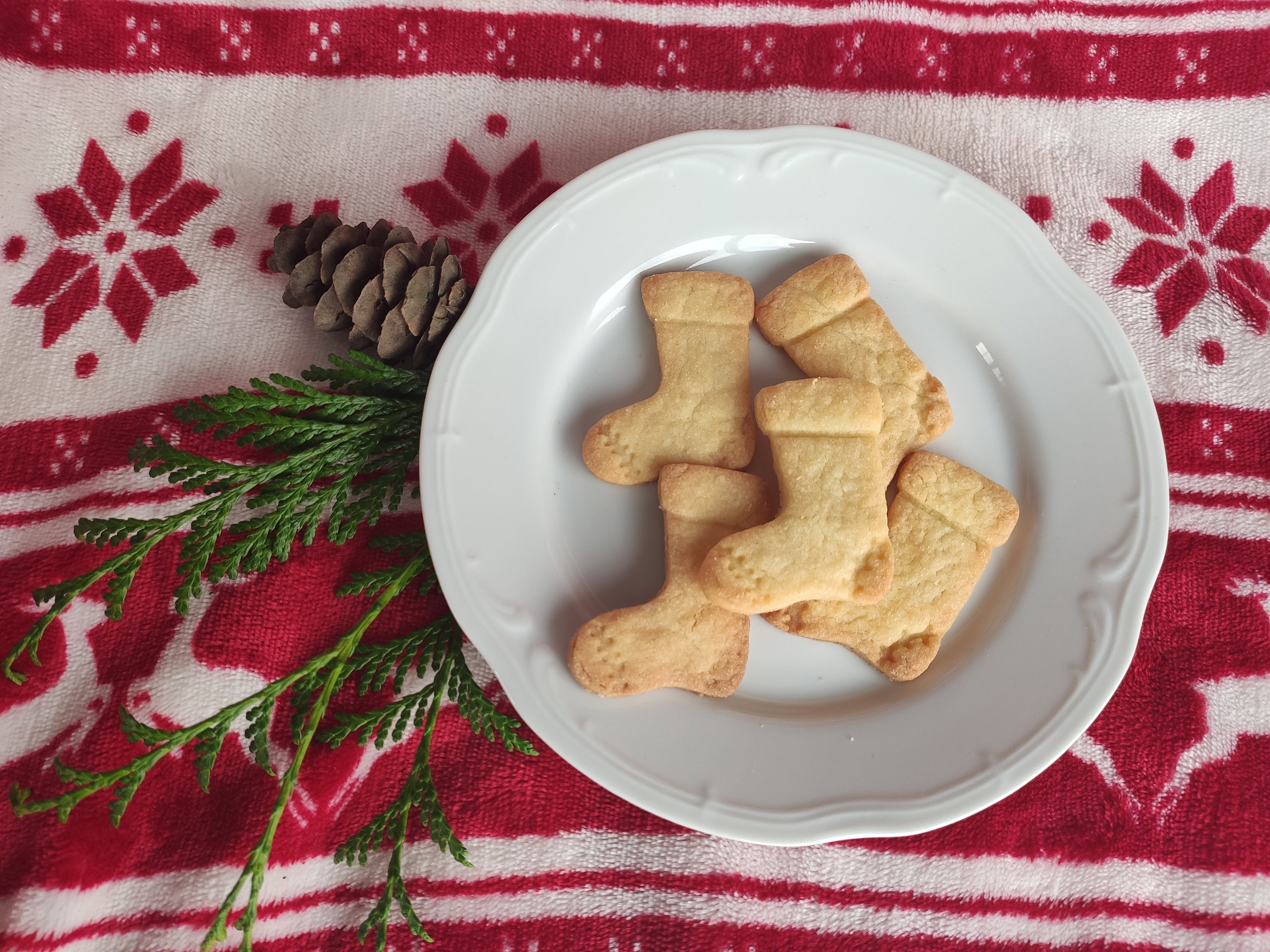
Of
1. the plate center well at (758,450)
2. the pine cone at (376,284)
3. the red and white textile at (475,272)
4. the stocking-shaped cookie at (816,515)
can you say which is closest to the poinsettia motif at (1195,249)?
the red and white textile at (475,272)

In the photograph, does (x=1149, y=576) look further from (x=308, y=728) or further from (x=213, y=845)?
(x=213, y=845)

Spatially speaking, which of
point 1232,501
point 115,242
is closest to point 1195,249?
point 1232,501

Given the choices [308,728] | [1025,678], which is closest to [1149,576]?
[1025,678]

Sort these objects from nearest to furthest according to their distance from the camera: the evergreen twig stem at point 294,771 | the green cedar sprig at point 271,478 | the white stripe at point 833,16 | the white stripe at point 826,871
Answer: the evergreen twig stem at point 294,771 → the green cedar sprig at point 271,478 → the white stripe at point 826,871 → the white stripe at point 833,16

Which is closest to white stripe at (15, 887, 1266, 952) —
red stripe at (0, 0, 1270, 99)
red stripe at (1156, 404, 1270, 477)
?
red stripe at (1156, 404, 1270, 477)

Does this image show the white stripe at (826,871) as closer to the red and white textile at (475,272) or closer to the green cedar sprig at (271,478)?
the red and white textile at (475,272)
